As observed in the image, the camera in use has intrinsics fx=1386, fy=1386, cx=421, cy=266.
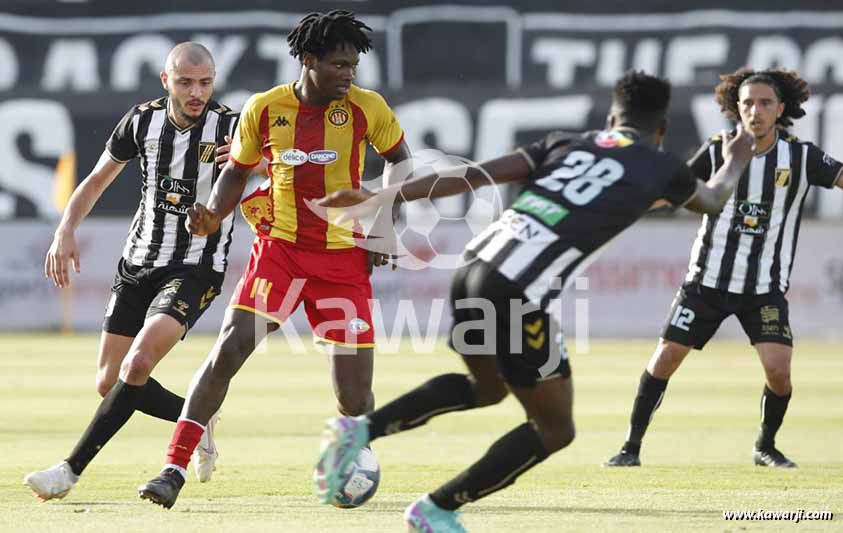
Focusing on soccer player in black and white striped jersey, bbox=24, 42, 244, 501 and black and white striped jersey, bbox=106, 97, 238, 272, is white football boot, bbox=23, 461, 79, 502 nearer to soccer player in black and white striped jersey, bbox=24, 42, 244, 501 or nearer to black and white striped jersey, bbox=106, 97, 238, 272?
soccer player in black and white striped jersey, bbox=24, 42, 244, 501

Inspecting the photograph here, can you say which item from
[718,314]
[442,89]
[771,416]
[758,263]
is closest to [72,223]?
[718,314]

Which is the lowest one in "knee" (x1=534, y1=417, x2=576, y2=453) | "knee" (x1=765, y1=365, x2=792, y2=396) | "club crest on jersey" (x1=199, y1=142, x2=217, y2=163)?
"knee" (x1=765, y1=365, x2=792, y2=396)

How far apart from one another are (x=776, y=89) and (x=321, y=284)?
3418 millimetres

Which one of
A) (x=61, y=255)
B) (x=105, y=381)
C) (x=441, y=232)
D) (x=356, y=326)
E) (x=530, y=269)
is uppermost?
(x=530, y=269)

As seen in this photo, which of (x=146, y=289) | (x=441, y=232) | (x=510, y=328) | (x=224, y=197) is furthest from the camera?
(x=441, y=232)

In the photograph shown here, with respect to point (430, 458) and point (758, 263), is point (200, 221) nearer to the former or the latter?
point (430, 458)

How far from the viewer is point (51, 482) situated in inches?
257

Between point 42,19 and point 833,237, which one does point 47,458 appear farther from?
point 42,19

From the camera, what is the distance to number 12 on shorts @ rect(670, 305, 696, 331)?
8.73 m

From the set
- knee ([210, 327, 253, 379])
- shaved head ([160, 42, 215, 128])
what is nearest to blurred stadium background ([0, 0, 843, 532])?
knee ([210, 327, 253, 379])

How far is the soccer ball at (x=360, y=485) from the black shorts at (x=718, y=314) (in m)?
2.83

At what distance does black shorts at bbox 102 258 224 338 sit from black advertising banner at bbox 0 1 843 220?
18.1 m

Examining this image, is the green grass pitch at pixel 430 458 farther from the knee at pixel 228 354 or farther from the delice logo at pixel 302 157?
the delice logo at pixel 302 157

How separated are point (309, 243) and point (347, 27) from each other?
1.08m
